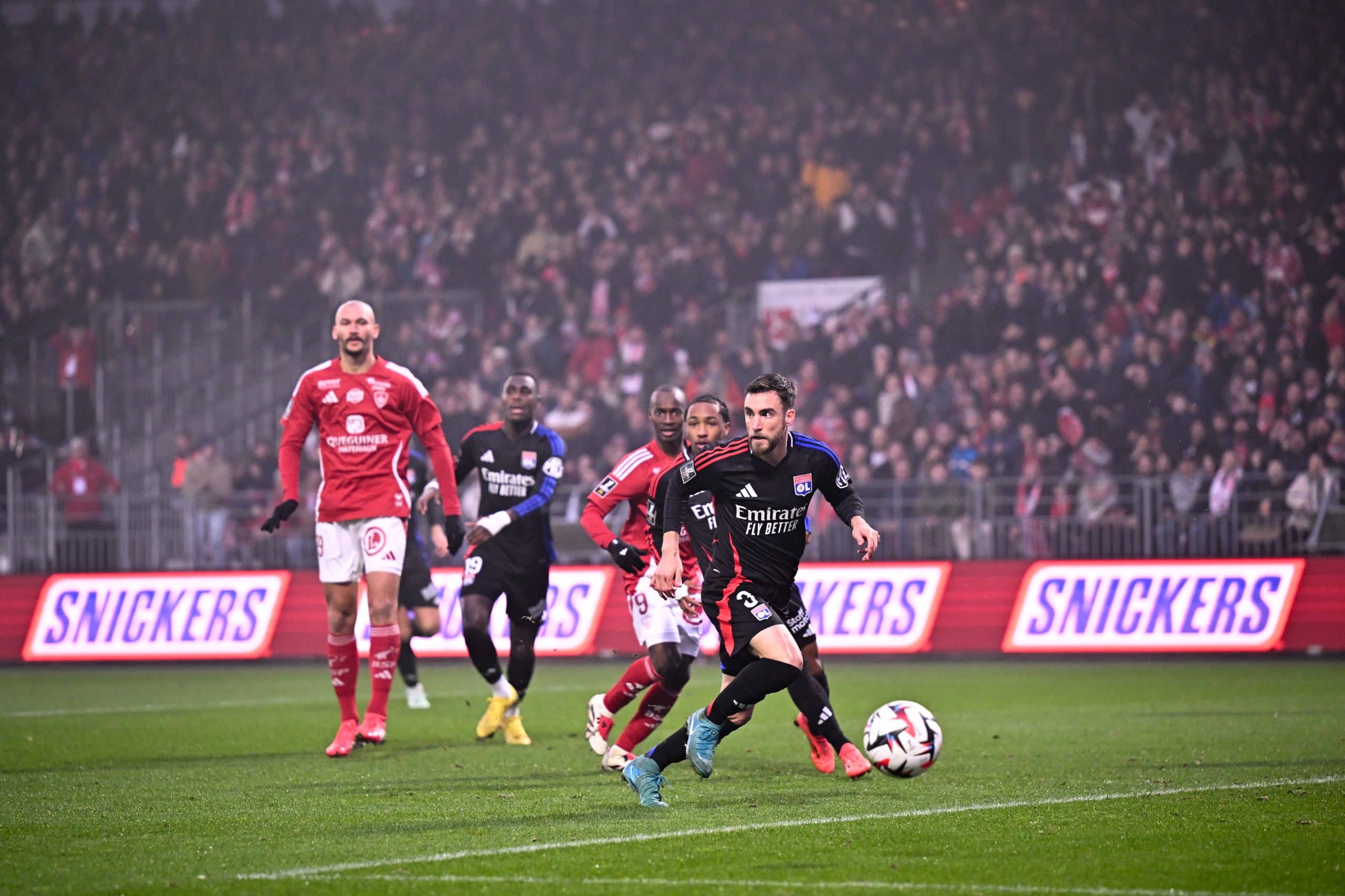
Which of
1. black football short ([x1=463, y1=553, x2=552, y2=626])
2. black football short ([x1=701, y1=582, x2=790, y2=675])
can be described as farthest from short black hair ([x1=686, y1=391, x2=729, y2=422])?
black football short ([x1=463, y1=553, x2=552, y2=626])

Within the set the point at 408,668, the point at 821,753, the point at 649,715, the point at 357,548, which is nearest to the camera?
the point at 821,753

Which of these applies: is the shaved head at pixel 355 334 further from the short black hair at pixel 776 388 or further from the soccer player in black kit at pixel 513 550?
the short black hair at pixel 776 388

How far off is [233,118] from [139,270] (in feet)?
11.5

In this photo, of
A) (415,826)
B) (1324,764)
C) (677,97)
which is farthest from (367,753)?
(677,97)

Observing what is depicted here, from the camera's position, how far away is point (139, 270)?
27.7 meters

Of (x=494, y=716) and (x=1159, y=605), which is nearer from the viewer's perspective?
(x=494, y=716)

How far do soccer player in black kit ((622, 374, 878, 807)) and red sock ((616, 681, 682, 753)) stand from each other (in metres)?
1.38

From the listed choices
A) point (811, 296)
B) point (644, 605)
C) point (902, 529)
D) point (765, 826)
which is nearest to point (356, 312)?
point (644, 605)

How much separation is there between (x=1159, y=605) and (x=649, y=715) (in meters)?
10.4

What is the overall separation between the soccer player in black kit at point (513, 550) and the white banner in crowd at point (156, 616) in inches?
354

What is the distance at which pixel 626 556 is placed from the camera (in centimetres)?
948

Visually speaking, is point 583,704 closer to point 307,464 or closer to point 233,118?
point 307,464

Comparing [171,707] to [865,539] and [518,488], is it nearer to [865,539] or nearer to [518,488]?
[518,488]

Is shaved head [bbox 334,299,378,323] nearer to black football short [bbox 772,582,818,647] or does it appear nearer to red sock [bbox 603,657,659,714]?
red sock [bbox 603,657,659,714]
